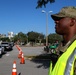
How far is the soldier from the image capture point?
1.95 meters

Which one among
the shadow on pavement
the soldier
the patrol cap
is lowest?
the shadow on pavement

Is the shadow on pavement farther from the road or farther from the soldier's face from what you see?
the soldier's face

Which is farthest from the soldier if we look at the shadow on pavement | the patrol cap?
the shadow on pavement

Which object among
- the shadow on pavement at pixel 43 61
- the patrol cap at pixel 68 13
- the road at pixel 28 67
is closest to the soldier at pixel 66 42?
the patrol cap at pixel 68 13

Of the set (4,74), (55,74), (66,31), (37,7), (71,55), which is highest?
(37,7)

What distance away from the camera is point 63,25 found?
2355mm

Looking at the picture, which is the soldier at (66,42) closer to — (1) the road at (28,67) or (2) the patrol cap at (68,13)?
(2) the patrol cap at (68,13)

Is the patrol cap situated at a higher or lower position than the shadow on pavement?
higher

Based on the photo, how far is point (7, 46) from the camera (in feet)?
145

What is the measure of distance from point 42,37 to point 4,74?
289 ft

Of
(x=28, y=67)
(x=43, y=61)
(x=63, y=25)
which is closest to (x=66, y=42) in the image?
(x=63, y=25)

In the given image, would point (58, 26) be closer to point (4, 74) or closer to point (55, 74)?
point (55, 74)

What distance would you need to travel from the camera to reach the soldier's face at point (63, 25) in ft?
7.64

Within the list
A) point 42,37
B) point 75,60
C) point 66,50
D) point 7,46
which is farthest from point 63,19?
point 42,37
